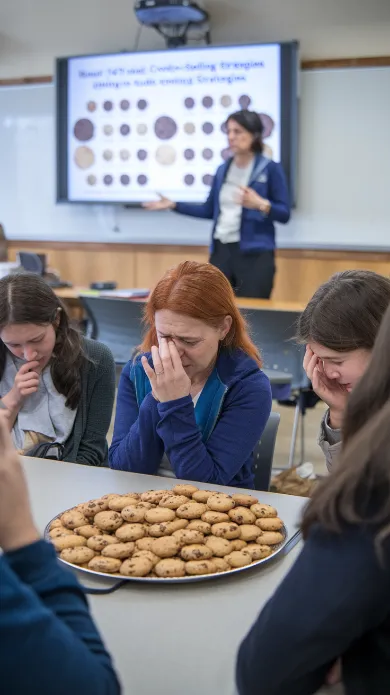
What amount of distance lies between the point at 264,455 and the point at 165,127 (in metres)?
4.23

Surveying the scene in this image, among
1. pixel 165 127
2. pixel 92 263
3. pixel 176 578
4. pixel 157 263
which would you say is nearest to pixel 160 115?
pixel 165 127

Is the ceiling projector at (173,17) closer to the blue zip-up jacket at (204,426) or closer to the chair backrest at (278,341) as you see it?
the chair backrest at (278,341)

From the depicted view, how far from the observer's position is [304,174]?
17.5ft

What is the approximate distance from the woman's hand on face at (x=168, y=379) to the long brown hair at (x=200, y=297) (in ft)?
0.45

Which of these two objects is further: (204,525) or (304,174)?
(304,174)

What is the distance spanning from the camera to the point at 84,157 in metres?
5.90

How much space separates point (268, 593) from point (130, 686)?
0.30 m

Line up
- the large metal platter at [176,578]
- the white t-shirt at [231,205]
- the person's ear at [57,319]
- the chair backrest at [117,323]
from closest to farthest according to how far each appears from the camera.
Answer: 1. the large metal platter at [176,578]
2. the person's ear at [57,319]
3. the chair backrest at [117,323]
4. the white t-shirt at [231,205]

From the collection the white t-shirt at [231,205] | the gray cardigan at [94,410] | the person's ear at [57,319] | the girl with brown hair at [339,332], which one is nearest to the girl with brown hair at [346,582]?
the girl with brown hair at [339,332]

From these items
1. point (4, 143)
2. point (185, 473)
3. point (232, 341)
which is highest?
point (4, 143)

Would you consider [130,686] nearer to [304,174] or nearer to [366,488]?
[366,488]

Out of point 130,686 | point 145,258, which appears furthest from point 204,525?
point 145,258

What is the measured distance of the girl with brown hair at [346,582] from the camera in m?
0.75

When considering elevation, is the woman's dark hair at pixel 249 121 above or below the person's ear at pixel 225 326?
above
